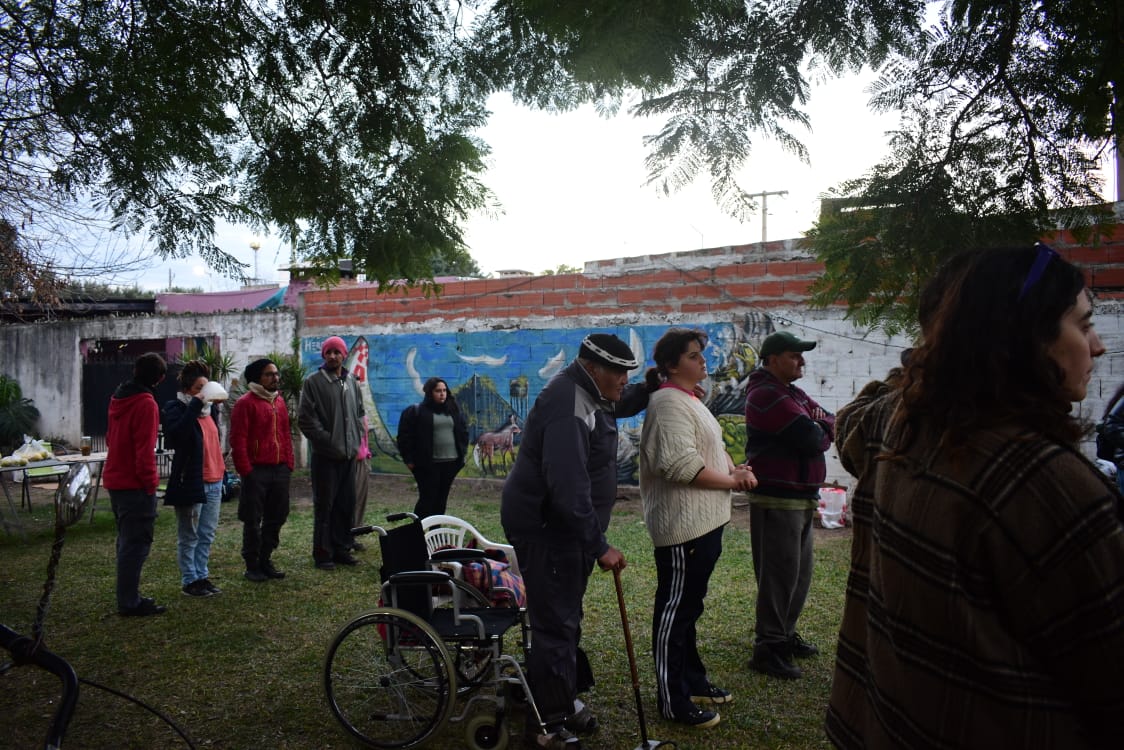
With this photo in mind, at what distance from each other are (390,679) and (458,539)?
1305 millimetres

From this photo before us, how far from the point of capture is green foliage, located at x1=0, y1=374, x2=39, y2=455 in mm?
16656

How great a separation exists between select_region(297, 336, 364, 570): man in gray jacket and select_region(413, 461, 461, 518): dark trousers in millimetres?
678

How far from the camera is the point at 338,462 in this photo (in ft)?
24.9

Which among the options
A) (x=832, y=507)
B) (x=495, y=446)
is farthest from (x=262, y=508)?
(x=832, y=507)

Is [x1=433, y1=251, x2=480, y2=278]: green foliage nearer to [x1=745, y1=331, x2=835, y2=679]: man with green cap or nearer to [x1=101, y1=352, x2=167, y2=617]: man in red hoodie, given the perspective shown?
[x1=745, y1=331, x2=835, y2=679]: man with green cap

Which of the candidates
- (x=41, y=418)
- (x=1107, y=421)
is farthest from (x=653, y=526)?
(x=41, y=418)

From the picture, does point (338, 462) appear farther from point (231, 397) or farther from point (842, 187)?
point (231, 397)

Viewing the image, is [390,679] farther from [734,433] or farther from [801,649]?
[734,433]

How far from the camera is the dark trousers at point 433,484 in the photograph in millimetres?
7969

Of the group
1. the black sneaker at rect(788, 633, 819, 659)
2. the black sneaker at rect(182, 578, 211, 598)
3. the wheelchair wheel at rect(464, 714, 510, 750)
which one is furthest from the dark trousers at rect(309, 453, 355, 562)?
the black sneaker at rect(788, 633, 819, 659)

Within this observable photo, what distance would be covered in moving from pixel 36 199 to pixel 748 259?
24.6 feet

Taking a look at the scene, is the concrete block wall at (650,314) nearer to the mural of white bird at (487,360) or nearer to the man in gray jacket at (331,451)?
the mural of white bird at (487,360)

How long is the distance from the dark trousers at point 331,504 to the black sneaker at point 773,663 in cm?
424

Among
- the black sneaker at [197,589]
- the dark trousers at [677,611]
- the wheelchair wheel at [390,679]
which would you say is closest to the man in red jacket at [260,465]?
the black sneaker at [197,589]
